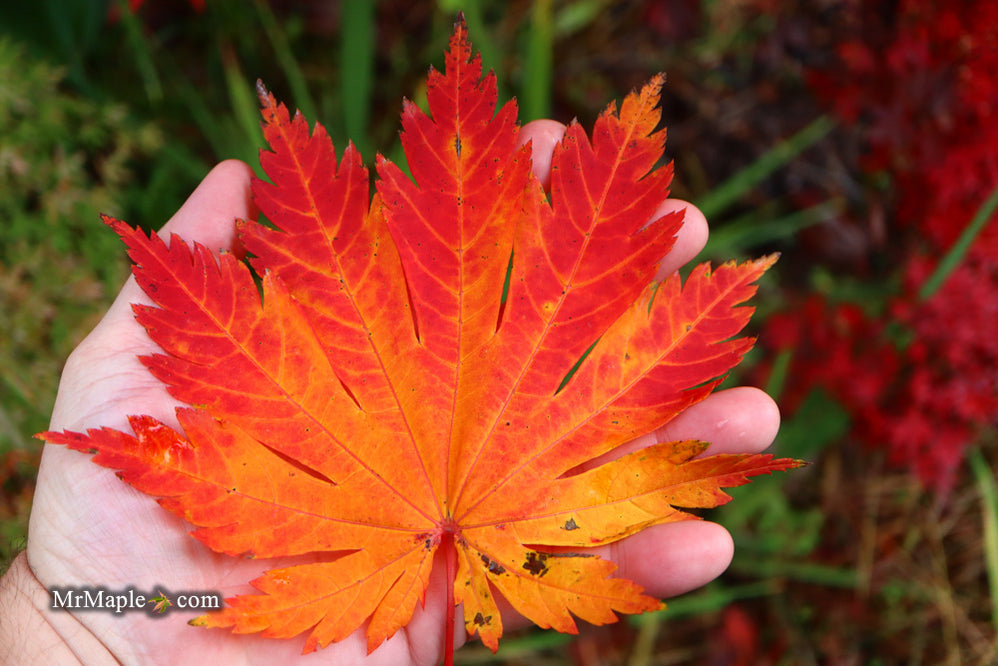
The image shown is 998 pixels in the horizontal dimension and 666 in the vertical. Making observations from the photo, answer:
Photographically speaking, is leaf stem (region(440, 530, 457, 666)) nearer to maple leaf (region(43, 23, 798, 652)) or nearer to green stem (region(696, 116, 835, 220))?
maple leaf (region(43, 23, 798, 652))

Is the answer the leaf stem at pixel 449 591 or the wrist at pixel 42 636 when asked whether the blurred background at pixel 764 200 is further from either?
the leaf stem at pixel 449 591

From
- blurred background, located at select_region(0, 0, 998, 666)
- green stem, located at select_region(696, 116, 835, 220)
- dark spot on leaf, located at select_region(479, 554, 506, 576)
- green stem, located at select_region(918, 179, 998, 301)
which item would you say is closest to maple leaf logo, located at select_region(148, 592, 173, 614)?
blurred background, located at select_region(0, 0, 998, 666)

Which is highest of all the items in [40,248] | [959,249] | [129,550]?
[40,248]

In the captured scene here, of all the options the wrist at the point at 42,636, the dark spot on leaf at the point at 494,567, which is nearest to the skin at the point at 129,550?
the wrist at the point at 42,636

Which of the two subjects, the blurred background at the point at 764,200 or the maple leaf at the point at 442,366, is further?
the blurred background at the point at 764,200

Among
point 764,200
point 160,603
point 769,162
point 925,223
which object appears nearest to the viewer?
point 160,603

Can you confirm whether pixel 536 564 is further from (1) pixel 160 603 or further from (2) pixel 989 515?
(2) pixel 989 515

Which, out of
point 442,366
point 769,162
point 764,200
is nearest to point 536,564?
point 442,366
